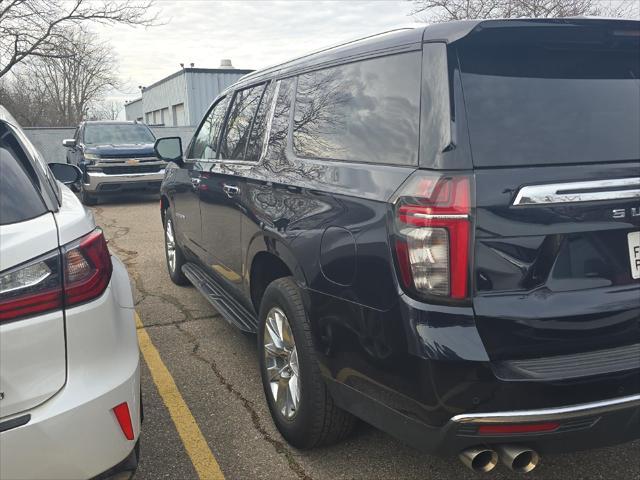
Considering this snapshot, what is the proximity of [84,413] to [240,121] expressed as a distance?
7.99 feet

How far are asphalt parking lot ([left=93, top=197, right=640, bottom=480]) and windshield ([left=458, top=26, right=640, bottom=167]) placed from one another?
1.57 metres

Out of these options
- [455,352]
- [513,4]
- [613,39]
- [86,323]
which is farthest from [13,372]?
[513,4]

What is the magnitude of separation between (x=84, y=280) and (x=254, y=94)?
83.7 inches

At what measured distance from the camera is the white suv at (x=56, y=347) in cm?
169

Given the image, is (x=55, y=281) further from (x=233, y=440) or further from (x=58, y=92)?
(x=58, y=92)

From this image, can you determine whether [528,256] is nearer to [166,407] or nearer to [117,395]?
[117,395]

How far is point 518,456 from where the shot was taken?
75.2 inches

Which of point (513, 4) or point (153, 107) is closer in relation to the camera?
point (513, 4)

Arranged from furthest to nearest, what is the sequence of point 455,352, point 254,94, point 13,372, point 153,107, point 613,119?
point 153,107
point 254,94
point 613,119
point 455,352
point 13,372

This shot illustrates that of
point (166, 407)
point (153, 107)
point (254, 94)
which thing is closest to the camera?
point (166, 407)

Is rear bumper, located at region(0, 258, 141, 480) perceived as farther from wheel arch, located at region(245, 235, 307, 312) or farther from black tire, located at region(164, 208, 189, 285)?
black tire, located at region(164, 208, 189, 285)

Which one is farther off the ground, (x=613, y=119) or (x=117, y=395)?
(x=613, y=119)

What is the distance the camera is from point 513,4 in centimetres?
1580

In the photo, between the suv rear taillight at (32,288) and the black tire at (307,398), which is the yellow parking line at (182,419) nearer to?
the black tire at (307,398)
